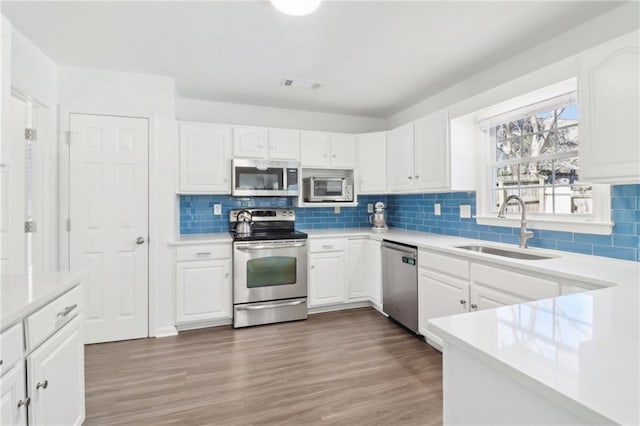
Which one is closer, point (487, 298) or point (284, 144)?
point (487, 298)

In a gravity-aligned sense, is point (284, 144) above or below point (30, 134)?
above

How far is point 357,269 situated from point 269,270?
104 centimetres

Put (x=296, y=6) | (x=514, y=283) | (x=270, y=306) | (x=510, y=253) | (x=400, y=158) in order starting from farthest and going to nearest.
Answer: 1. (x=400, y=158)
2. (x=270, y=306)
3. (x=510, y=253)
4. (x=514, y=283)
5. (x=296, y=6)

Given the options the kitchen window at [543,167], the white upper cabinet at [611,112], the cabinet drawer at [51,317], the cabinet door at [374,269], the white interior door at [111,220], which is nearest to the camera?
the cabinet drawer at [51,317]

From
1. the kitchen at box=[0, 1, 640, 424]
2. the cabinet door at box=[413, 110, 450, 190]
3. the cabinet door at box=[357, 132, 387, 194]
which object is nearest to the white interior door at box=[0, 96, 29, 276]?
the kitchen at box=[0, 1, 640, 424]

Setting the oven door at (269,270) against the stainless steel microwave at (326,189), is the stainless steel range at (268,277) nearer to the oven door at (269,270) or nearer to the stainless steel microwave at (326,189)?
the oven door at (269,270)

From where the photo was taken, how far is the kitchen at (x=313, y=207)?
130cm

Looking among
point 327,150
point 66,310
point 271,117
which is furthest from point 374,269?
point 66,310

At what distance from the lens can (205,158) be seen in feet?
11.1

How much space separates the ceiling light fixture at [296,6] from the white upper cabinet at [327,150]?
75.4 inches

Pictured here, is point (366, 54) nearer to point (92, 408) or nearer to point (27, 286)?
point (27, 286)

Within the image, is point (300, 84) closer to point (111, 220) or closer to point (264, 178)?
point (264, 178)

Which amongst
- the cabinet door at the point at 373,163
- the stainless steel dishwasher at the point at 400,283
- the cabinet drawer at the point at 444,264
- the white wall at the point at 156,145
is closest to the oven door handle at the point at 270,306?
the white wall at the point at 156,145

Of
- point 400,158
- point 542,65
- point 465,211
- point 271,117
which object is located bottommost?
point 465,211
